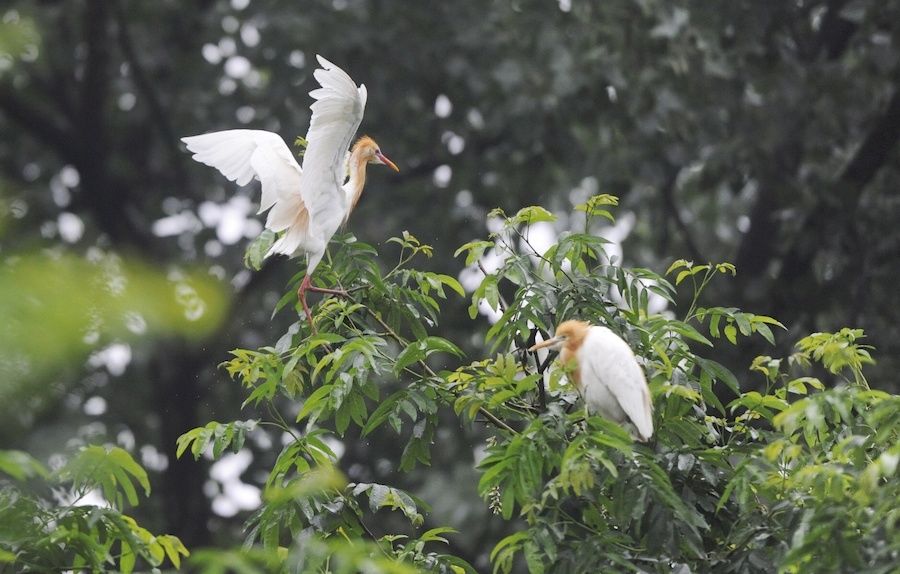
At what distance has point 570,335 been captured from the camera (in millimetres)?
4156

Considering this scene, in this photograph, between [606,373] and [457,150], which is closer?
[606,373]

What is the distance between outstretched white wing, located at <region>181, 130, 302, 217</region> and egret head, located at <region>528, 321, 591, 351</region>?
1437 mm

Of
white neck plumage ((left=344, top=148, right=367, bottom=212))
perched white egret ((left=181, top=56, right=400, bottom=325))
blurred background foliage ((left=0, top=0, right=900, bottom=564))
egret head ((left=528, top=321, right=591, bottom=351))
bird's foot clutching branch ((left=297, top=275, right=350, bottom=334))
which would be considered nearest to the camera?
egret head ((left=528, top=321, right=591, bottom=351))

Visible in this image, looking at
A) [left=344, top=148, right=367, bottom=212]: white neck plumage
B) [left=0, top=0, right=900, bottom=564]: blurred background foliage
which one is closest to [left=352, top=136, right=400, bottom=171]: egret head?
[left=344, top=148, right=367, bottom=212]: white neck plumage

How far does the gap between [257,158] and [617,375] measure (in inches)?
72.1

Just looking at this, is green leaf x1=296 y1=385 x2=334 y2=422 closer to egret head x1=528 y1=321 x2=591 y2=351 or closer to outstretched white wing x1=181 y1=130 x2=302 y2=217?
egret head x1=528 y1=321 x2=591 y2=351

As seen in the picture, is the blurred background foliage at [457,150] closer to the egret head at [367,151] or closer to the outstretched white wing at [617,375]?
the egret head at [367,151]

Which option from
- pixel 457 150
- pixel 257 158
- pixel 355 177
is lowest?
pixel 457 150

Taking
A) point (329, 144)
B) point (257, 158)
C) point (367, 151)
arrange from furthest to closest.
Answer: point (367, 151) < point (257, 158) < point (329, 144)

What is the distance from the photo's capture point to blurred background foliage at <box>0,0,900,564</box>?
816 centimetres

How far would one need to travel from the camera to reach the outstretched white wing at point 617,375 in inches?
156

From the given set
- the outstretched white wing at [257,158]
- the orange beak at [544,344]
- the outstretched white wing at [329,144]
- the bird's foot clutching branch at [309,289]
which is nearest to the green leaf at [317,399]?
the bird's foot clutching branch at [309,289]

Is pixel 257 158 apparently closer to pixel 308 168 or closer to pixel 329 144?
pixel 308 168

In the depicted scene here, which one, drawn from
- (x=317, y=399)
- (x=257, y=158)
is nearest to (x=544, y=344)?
(x=317, y=399)
